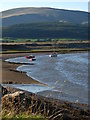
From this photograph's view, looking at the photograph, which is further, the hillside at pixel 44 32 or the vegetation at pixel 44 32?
the hillside at pixel 44 32

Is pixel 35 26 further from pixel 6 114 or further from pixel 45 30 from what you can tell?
pixel 6 114

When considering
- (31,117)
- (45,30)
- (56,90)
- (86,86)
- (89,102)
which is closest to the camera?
(31,117)

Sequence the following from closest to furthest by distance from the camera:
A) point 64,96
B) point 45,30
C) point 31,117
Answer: point 31,117 < point 64,96 < point 45,30

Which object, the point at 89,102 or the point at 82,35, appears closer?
the point at 89,102

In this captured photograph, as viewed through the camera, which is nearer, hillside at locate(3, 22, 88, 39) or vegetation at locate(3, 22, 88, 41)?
vegetation at locate(3, 22, 88, 41)

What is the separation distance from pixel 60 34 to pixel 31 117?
5922 inches

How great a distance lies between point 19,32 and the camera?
155m

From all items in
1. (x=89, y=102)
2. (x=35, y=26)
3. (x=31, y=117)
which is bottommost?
(x=89, y=102)

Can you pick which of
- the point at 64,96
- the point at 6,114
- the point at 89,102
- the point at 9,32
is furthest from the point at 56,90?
the point at 9,32

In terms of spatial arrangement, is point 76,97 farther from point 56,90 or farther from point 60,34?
point 60,34

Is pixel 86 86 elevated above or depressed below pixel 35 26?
below

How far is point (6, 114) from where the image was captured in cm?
589

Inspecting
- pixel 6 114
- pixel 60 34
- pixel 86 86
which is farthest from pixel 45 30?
pixel 6 114

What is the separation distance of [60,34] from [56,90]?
5360 inches
